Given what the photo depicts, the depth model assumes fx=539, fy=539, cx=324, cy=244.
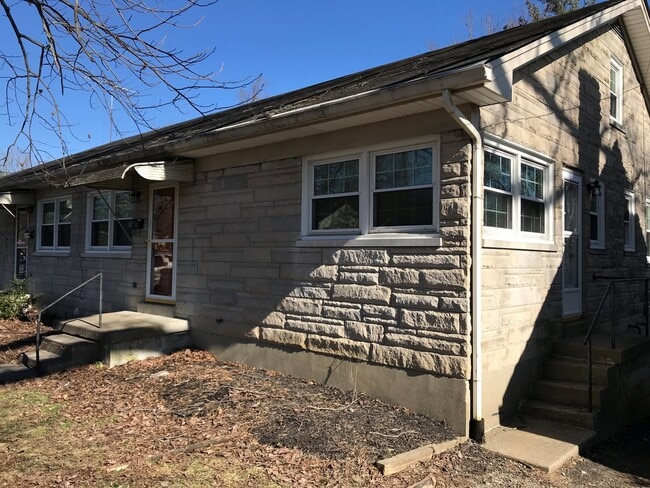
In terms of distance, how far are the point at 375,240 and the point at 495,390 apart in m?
2.11

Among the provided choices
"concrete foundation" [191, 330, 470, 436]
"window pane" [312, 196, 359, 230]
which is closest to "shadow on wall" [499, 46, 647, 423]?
"concrete foundation" [191, 330, 470, 436]

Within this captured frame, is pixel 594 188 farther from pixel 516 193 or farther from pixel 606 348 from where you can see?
pixel 606 348

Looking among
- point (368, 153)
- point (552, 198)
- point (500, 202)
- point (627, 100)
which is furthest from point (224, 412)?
point (627, 100)

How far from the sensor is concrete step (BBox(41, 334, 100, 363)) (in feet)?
25.8

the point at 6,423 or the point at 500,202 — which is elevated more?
the point at 500,202

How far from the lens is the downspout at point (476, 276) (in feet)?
17.8

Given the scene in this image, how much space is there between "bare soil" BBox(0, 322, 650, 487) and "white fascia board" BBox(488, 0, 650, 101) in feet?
11.4

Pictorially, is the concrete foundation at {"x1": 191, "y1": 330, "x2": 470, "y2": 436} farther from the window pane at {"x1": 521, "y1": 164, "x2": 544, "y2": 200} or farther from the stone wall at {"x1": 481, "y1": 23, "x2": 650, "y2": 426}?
the window pane at {"x1": 521, "y1": 164, "x2": 544, "y2": 200}

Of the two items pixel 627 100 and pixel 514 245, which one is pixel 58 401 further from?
pixel 627 100

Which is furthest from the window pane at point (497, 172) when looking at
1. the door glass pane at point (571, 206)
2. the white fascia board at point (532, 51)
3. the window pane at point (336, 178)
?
the door glass pane at point (571, 206)

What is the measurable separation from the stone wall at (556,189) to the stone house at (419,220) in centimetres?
3

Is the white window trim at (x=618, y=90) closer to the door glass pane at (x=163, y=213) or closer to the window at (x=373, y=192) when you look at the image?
the window at (x=373, y=192)

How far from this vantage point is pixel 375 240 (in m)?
6.32

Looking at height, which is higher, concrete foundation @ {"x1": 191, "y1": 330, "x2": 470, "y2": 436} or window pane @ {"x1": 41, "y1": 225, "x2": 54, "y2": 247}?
window pane @ {"x1": 41, "y1": 225, "x2": 54, "y2": 247}
